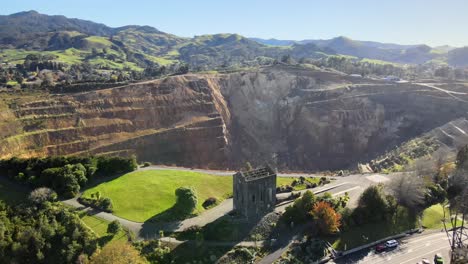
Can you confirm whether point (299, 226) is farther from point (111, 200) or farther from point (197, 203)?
point (111, 200)

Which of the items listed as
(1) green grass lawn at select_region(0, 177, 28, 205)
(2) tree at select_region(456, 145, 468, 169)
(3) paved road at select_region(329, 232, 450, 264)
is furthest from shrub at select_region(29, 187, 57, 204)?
(2) tree at select_region(456, 145, 468, 169)

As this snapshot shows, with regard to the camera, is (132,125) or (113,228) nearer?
(113,228)

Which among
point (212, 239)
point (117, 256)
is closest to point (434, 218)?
point (212, 239)

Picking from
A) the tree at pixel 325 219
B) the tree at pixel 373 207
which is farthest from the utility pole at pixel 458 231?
the tree at pixel 325 219

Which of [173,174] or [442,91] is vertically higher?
[442,91]

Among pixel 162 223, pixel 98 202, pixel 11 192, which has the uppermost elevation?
pixel 11 192

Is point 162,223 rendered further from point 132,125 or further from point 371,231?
point 132,125

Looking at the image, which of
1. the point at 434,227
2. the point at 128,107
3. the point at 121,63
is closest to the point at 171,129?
the point at 128,107

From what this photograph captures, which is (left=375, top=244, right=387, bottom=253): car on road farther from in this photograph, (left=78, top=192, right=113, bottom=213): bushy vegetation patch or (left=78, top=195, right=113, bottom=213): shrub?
(left=78, top=195, right=113, bottom=213): shrub
